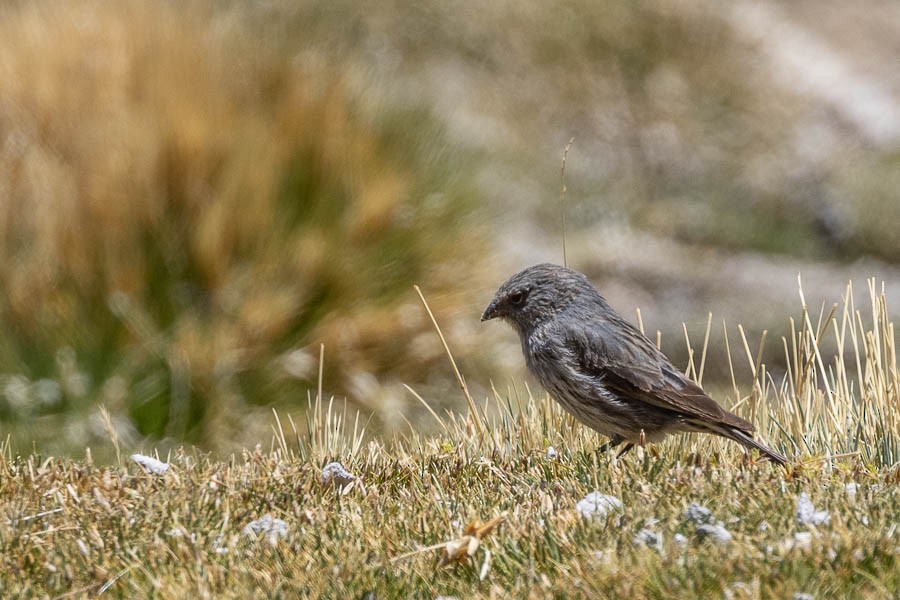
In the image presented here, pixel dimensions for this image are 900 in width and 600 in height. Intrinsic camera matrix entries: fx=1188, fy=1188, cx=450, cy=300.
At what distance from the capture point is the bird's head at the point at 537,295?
18.8 ft

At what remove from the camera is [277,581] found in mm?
3455

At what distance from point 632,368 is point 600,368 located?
0.48 ft

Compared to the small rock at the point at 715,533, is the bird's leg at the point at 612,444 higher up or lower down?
lower down

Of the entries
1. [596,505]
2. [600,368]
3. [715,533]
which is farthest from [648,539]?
[600,368]

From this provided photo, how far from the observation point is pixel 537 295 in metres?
5.76

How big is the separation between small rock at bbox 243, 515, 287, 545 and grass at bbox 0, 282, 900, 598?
0.03 m

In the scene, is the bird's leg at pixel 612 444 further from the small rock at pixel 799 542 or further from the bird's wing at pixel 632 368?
the small rock at pixel 799 542

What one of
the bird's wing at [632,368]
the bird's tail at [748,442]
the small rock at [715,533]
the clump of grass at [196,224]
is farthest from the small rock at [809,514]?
the clump of grass at [196,224]

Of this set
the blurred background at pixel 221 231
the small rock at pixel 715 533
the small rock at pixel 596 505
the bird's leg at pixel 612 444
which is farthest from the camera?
the blurred background at pixel 221 231

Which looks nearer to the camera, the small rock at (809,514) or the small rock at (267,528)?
the small rock at (809,514)

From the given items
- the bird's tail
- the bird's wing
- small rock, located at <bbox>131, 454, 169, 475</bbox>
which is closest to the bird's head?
the bird's wing

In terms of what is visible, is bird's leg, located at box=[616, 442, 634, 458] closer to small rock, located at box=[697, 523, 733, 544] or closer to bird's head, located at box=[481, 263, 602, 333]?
bird's head, located at box=[481, 263, 602, 333]

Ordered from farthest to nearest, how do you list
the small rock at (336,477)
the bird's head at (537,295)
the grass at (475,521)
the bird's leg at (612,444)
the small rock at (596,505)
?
1. the bird's head at (537,295)
2. the bird's leg at (612,444)
3. the small rock at (336,477)
4. the small rock at (596,505)
5. the grass at (475,521)

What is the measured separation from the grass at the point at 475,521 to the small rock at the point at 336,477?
3cm
